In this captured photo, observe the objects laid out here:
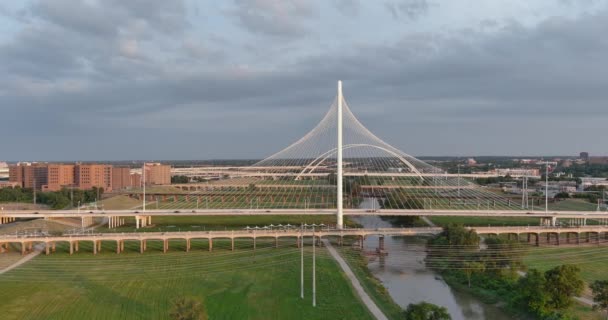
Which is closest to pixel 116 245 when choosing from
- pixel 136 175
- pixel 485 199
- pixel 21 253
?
pixel 21 253

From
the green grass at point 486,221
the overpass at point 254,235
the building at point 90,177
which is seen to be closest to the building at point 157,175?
the building at point 90,177

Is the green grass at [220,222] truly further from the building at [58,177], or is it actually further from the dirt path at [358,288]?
the building at [58,177]

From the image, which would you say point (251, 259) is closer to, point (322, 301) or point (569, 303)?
point (322, 301)

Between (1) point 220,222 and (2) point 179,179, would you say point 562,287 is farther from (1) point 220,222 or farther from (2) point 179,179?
(2) point 179,179

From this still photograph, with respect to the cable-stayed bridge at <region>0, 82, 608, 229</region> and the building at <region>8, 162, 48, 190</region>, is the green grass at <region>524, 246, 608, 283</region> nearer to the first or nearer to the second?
the cable-stayed bridge at <region>0, 82, 608, 229</region>

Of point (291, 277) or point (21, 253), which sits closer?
point (291, 277)
